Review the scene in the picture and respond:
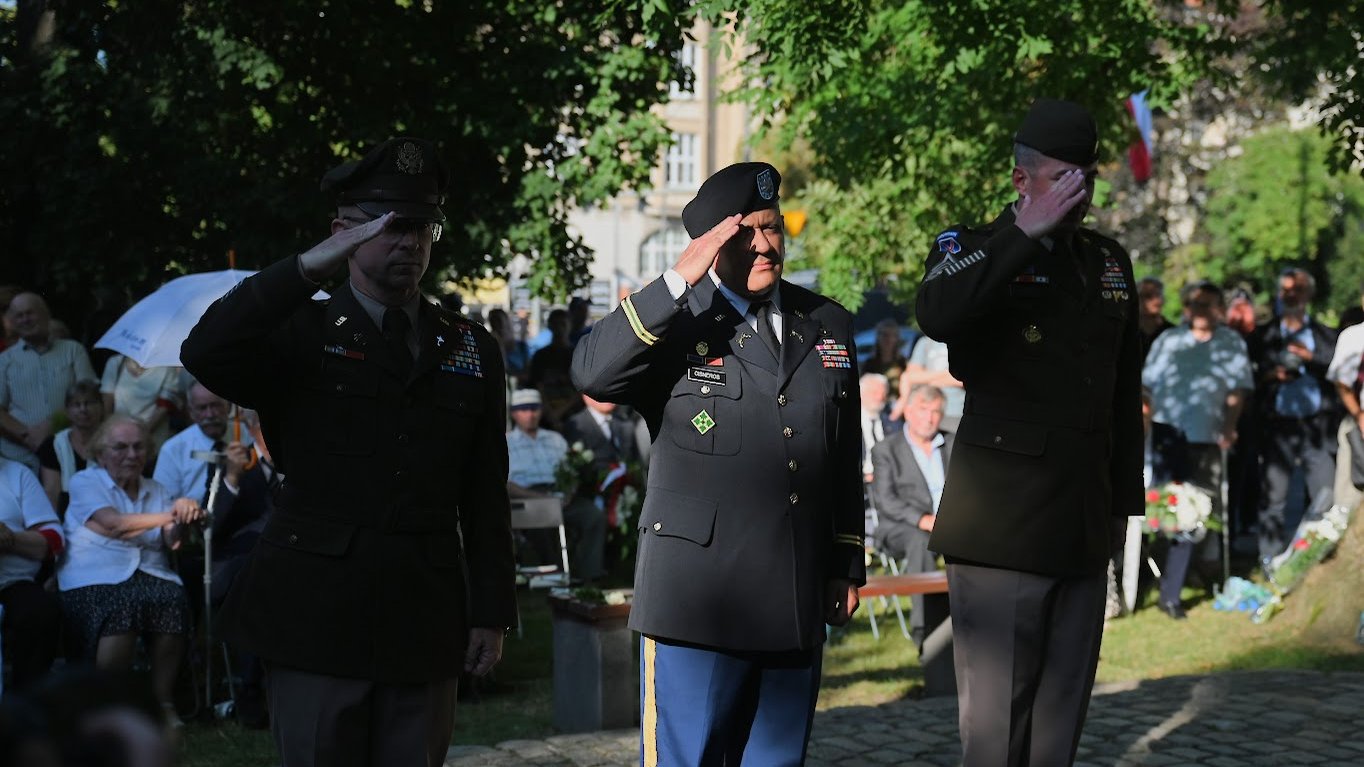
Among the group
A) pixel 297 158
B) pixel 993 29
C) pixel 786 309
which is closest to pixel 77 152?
pixel 297 158

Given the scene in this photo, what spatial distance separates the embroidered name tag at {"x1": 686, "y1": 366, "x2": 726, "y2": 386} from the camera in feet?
15.4

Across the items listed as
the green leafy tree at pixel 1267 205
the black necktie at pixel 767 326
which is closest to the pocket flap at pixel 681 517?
the black necktie at pixel 767 326

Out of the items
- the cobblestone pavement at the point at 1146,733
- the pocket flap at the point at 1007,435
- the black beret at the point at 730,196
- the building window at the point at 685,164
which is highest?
the building window at the point at 685,164

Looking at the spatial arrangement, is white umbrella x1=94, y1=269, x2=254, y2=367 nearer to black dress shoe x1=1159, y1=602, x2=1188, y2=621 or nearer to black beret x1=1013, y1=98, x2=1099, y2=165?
black beret x1=1013, y1=98, x2=1099, y2=165

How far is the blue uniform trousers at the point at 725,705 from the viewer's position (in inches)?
182

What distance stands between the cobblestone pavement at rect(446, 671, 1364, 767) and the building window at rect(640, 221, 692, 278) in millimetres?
57301


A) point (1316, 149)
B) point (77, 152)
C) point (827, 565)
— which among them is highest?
point (1316, 149)

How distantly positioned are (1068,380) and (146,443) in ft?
17.8

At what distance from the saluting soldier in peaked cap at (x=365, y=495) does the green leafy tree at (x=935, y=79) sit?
5748mm

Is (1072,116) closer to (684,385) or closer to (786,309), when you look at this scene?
(786,309)

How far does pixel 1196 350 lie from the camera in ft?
43.4

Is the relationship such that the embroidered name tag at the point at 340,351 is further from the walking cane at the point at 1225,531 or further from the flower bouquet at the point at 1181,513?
the walking cane at the point at 1225,531

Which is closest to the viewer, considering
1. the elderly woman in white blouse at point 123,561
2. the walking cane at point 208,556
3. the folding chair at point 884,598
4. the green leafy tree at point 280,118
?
the elderly woman in white blouse at point 123,561

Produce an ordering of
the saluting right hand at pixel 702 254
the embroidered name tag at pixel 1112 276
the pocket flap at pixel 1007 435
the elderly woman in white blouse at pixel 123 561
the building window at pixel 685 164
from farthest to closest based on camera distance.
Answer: the building window at pixel 685 164 < the elderly woman in white blouse at pixel 123 561 < the embroidered name tag at pixel 1112 276 < the pocket flap at pixel 1007 435 < the saluting right hand at pixel 702 254
